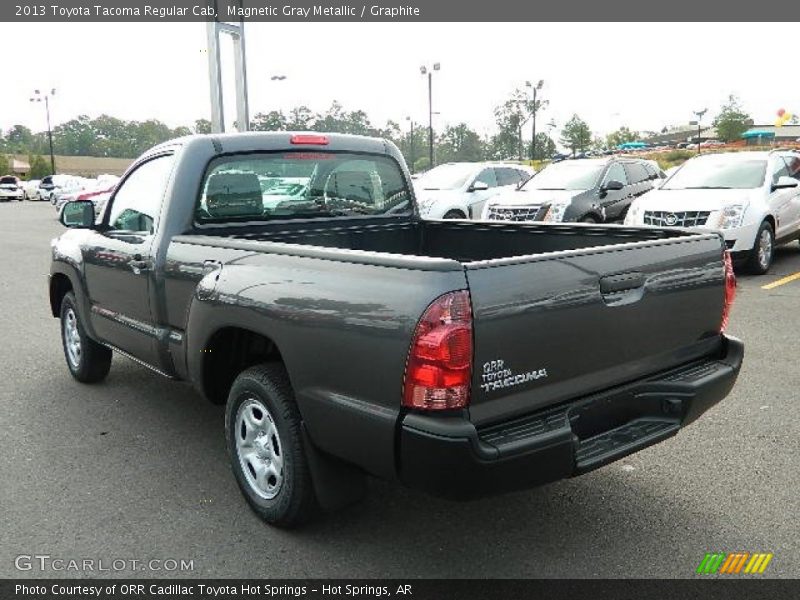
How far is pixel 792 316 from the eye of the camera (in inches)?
293

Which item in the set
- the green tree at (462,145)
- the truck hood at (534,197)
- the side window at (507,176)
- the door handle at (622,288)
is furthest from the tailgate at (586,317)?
the green tree at (462,145)

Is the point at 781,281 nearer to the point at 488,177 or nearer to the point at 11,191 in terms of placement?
the point at 488,177

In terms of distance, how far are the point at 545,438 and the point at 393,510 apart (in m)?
1.21

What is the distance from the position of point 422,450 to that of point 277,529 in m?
1.19

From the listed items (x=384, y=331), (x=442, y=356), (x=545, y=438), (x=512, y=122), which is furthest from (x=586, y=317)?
(x=512, y=122)

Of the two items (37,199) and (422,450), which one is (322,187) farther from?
(37,199)

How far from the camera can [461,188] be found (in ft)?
48.7

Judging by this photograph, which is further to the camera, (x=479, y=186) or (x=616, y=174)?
(x=479, y=186)

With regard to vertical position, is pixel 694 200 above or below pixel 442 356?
above

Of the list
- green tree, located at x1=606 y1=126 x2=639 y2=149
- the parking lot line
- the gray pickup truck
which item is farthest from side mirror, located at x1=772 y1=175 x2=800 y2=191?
green tree, located at x1=606 y1=126 x2=639 y2=149

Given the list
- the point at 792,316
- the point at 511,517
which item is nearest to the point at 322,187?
the point at 511,517

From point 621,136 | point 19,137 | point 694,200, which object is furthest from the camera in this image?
point 19,137

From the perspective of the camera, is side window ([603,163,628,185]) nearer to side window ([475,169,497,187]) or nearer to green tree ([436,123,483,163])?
side window ([475,169,497,187])

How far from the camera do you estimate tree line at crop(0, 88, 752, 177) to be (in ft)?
227
